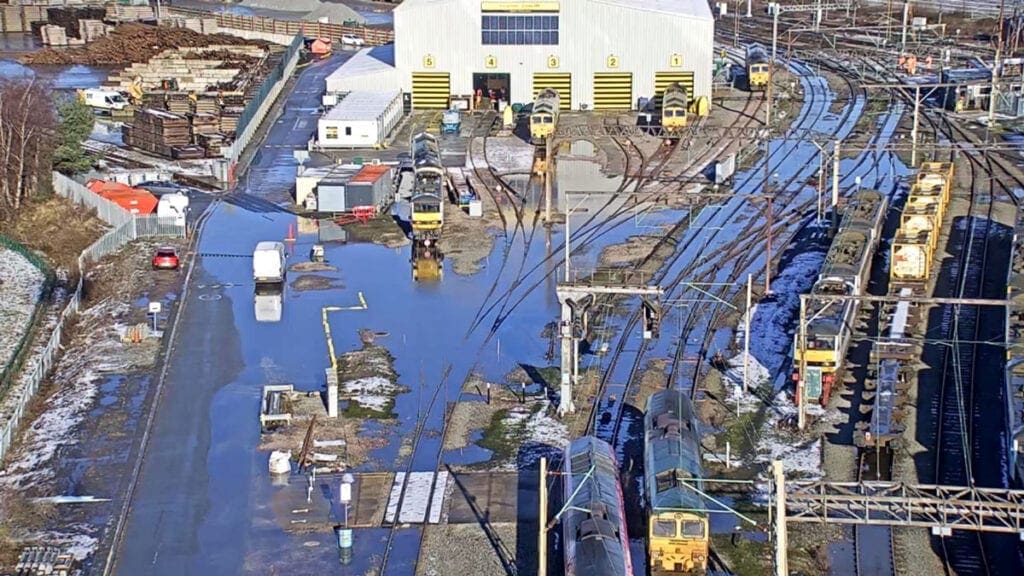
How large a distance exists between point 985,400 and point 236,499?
1542 centimetres

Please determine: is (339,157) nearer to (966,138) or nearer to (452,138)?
(452,138)

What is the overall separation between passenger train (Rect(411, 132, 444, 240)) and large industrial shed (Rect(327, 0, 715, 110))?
39.8ft

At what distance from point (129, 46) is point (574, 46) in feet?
105

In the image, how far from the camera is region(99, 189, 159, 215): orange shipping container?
155 feet

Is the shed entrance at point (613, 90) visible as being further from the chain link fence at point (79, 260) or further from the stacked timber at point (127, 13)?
the stacked timber at point (127, 13)

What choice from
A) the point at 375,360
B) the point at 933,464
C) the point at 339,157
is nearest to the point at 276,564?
the point at 375,360

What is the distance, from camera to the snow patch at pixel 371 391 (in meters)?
32.0

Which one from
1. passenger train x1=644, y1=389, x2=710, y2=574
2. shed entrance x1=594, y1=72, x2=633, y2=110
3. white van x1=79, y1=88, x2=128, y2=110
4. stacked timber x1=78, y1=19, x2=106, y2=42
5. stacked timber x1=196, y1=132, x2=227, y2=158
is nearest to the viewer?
passenger train x1=644, y1=389, x2=710, y2=574

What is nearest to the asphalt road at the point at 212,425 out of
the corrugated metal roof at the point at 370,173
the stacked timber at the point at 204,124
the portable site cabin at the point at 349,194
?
the portable site cabin at the point at 349,194

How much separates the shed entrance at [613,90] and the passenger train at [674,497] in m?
36.3

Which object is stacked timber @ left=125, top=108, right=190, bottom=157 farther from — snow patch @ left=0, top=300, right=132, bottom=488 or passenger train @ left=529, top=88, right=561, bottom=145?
snow patch @ left=0, top=300, right=132, bottom=488

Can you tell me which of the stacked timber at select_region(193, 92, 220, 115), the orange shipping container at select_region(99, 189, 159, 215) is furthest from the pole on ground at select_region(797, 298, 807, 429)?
the stacked timber at select_region(193, 92, 220, 115)

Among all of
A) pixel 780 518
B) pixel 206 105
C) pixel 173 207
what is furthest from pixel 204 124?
pixel 780 518

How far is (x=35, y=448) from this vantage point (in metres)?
29.9
